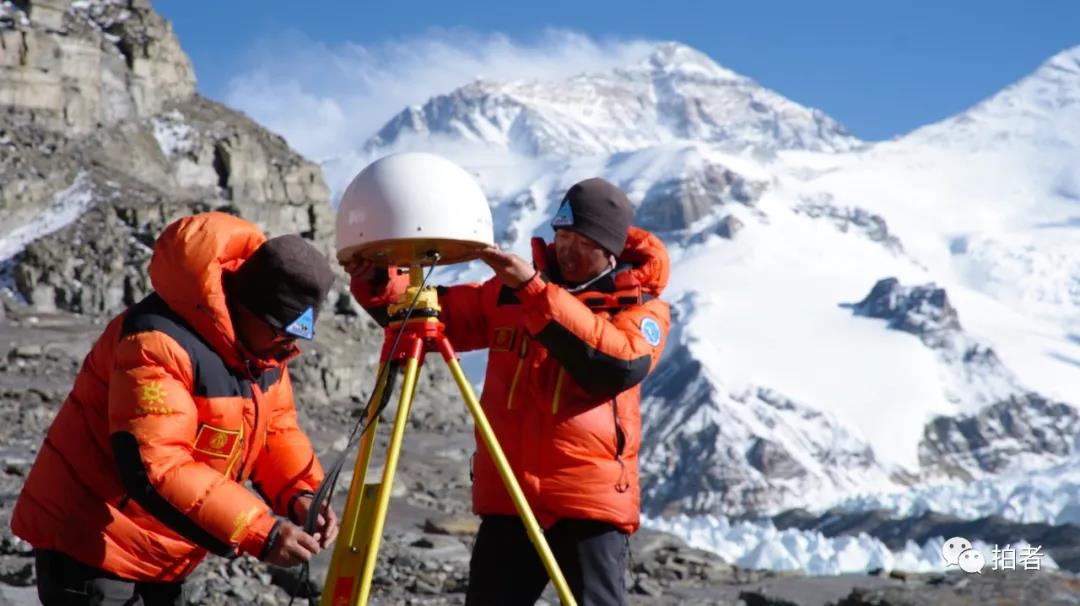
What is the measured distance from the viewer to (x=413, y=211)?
4641 millimetres

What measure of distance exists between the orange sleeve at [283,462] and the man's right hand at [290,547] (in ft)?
1.71

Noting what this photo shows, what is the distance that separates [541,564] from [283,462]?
1.01 metres

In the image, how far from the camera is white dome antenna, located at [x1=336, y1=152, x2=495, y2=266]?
4.64 m

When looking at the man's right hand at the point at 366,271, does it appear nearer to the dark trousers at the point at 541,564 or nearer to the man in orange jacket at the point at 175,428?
the man in orange jacket at the point at 175,428

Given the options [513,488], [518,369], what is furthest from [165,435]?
[518,369]

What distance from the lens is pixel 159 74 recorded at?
2402 inches

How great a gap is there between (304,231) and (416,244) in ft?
185

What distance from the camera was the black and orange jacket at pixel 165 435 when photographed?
4.22 meters

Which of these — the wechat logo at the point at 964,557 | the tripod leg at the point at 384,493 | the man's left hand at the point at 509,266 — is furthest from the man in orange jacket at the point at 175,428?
the wechat logo at the point at 964,557

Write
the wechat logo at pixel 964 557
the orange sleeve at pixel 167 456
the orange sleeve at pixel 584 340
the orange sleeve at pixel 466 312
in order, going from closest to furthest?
the orange sleeve at pixel 167 456 < the orange sleeve at pixel 584 340 < the orange sleeve at pixel 466 312 < the wechat logo at pixel 964 557

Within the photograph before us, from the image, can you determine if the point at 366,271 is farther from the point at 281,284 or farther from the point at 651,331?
the point at 651,331

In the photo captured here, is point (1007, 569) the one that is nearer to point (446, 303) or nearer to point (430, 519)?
point (430, 519)

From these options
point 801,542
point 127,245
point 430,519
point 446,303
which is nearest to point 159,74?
point 127,245

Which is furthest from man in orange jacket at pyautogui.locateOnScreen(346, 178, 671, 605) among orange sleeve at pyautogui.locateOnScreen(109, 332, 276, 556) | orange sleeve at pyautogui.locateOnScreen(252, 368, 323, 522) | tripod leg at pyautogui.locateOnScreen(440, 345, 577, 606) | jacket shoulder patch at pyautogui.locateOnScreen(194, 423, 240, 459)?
orange sleeve at pyautogui.locateOnScreen(109, 332, 276, 556)
